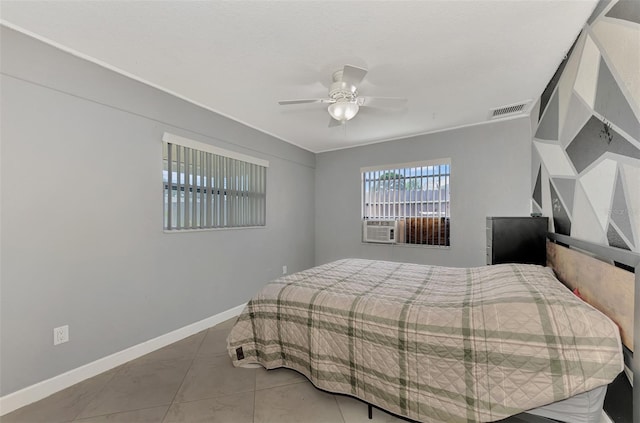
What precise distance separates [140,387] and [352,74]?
2.76m

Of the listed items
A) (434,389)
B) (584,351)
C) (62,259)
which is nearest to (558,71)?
(584,351)

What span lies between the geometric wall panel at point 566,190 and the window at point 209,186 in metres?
3.25

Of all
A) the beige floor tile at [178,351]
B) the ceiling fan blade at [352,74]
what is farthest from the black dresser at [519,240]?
the beige floor tile at [178,351]

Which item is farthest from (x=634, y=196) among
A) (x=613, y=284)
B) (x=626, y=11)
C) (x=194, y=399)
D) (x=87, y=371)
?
(x=87, y=371)

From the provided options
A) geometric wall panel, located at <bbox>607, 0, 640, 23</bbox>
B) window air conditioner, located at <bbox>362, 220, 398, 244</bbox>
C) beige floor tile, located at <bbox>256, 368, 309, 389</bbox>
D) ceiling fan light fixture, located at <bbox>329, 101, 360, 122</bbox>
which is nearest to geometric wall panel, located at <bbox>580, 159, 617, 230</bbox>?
geometric wall panel, located at <bbox>607, 0, 640, 23</bbox>

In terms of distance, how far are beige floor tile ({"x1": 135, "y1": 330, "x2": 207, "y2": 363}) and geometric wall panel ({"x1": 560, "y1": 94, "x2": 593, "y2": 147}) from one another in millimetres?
3433

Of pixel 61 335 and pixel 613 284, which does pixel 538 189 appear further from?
pixel 61 335

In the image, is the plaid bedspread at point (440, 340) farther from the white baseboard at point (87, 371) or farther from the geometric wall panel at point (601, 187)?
the white baseboard at point (87, 371)

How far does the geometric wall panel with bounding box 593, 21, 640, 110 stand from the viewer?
3.83 feet

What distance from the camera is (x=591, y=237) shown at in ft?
5.12

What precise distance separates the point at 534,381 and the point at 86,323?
2940 mm

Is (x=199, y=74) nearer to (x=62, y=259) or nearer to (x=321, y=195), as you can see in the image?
(x=62, y=259)

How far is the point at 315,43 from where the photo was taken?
6.10 feet

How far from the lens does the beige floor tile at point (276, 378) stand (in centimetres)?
197
